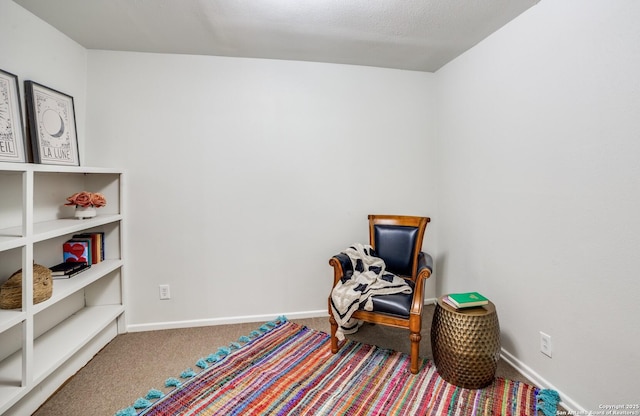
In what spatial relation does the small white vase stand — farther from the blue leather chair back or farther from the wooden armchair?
the blue leather chair back

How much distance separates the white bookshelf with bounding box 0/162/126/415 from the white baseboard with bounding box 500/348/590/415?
2824mm

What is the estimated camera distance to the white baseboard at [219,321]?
8.15ft

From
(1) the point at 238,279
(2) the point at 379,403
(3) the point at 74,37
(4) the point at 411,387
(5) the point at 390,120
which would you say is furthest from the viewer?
(5) the point at 390,120

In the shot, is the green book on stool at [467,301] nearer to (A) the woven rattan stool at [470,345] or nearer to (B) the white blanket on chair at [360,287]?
(A) the woven rattan stool at [470,345]

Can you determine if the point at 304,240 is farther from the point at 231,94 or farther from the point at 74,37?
the point at 74,37

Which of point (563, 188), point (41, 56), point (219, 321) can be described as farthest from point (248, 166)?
point (563, 188)

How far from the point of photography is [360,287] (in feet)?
6.77

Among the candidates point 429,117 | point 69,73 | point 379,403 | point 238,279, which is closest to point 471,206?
point 429,117

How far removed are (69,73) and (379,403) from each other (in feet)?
10.2

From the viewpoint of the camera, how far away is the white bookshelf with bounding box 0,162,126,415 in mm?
1480

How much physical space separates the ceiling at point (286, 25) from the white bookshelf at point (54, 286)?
100 cm

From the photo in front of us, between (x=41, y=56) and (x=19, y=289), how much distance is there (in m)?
1.53

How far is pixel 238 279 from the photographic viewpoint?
8.59ft

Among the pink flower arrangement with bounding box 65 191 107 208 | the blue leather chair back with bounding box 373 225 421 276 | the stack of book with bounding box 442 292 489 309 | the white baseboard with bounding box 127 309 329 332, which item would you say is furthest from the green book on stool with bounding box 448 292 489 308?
the pink flower arrangement with bounding box 65 191 107 208
